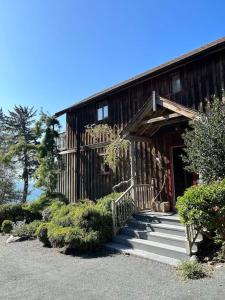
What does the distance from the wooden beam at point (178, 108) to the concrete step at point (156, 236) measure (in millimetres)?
3624

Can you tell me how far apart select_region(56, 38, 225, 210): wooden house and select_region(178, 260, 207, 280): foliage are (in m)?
4.60

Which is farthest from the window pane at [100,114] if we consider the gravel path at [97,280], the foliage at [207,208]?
the foliage at [207,208]

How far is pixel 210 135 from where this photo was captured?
27.1ft

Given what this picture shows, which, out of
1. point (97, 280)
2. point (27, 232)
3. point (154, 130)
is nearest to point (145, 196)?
point (154, 130)

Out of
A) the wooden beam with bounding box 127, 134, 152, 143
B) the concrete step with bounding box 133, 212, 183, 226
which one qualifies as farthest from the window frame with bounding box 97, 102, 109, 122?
the concrete step with bounding box 133, 212, 183, 226

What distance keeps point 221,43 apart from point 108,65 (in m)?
7.11

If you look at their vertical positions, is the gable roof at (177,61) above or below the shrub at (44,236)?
above

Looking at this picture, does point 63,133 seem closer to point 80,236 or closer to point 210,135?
point 80,236

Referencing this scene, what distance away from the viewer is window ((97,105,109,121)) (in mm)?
16017

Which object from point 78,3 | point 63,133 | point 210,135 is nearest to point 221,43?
A: point 210,135

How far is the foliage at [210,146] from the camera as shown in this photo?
26.8 ft

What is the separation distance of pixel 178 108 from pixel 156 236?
4082mm

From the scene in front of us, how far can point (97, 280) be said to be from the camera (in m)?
6.60

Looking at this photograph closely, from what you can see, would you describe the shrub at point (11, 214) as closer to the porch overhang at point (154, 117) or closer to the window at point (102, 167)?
the window at point (102, 167)
